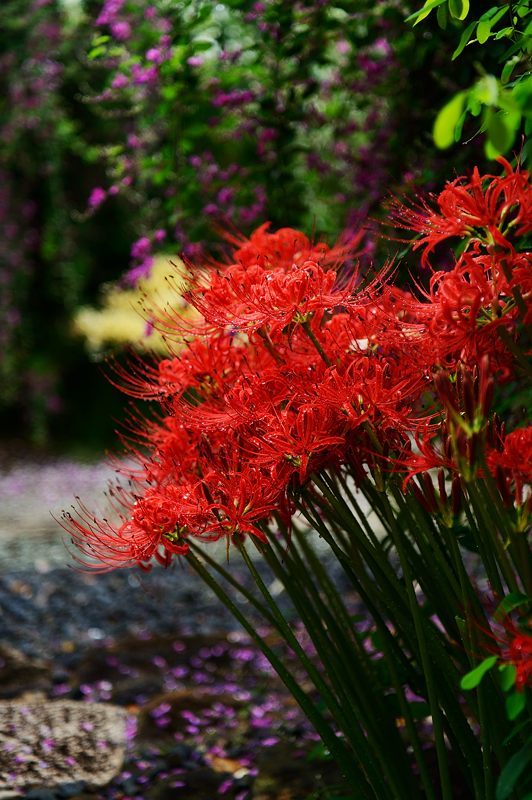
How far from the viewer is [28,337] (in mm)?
10820

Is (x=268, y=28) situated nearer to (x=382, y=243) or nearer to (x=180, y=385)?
(x=382, y=243)

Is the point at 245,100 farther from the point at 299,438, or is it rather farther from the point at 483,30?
the point at 299,438

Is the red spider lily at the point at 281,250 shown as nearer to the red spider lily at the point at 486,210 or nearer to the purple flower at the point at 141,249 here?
the red spider lily at the point at 486,210

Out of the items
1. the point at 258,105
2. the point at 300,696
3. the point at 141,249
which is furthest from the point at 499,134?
the point at 258,105

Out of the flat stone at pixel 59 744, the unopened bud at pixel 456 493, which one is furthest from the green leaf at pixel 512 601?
the flat stone at pixel 59 744

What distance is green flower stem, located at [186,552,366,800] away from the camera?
5.57 feet

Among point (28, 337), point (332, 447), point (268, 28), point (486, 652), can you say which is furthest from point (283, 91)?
point (28, 337)

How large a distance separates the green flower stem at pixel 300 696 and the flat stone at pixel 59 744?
1162 millimetres

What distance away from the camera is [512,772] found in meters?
1.26

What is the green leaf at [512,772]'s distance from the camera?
125 cm

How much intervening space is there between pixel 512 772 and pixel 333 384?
650mm

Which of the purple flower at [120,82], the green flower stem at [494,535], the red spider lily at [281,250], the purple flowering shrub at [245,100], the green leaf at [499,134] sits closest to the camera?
the green leaf at [499,134]

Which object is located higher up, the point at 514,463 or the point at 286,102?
the point at 286,102

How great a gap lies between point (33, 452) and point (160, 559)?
31.2 feet
